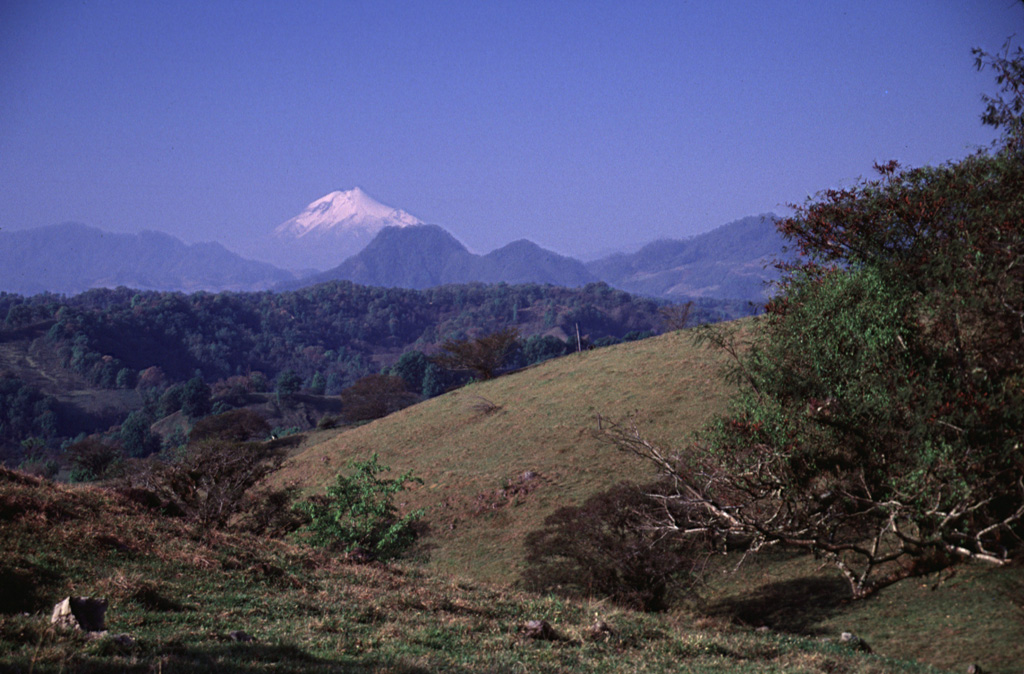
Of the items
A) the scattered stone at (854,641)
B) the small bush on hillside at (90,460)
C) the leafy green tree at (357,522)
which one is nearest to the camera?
the scattered stone at (854,641)

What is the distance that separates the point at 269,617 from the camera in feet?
32.7

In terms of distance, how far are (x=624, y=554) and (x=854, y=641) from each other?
5761 millimetres

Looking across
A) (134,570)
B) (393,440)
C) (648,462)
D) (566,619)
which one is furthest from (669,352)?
(134,570)

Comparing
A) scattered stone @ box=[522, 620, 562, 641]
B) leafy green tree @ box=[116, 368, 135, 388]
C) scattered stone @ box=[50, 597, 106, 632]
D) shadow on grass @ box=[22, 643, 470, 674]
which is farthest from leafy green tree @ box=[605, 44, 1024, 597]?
leafy green tree @ box=[116, 368, 135, 388]

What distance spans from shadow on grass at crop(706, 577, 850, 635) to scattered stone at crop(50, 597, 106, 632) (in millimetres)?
14371

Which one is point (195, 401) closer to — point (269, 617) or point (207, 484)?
point (207, 484)

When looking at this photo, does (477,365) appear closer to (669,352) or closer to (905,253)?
(669,352)

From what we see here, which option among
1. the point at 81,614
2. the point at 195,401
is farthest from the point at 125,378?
the point at 81,614

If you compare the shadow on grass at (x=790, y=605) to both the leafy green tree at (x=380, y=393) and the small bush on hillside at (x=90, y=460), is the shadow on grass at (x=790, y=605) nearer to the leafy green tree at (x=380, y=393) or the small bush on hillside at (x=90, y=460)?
the small bush on hillside at (x=90, y=460)

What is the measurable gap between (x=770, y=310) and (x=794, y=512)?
6.35 metres

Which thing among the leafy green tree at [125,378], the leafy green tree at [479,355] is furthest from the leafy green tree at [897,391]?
the leafy green tree at [125,378]

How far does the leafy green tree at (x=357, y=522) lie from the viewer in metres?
19.5

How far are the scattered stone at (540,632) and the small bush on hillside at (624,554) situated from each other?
6.13 meters

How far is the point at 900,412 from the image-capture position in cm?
1407
